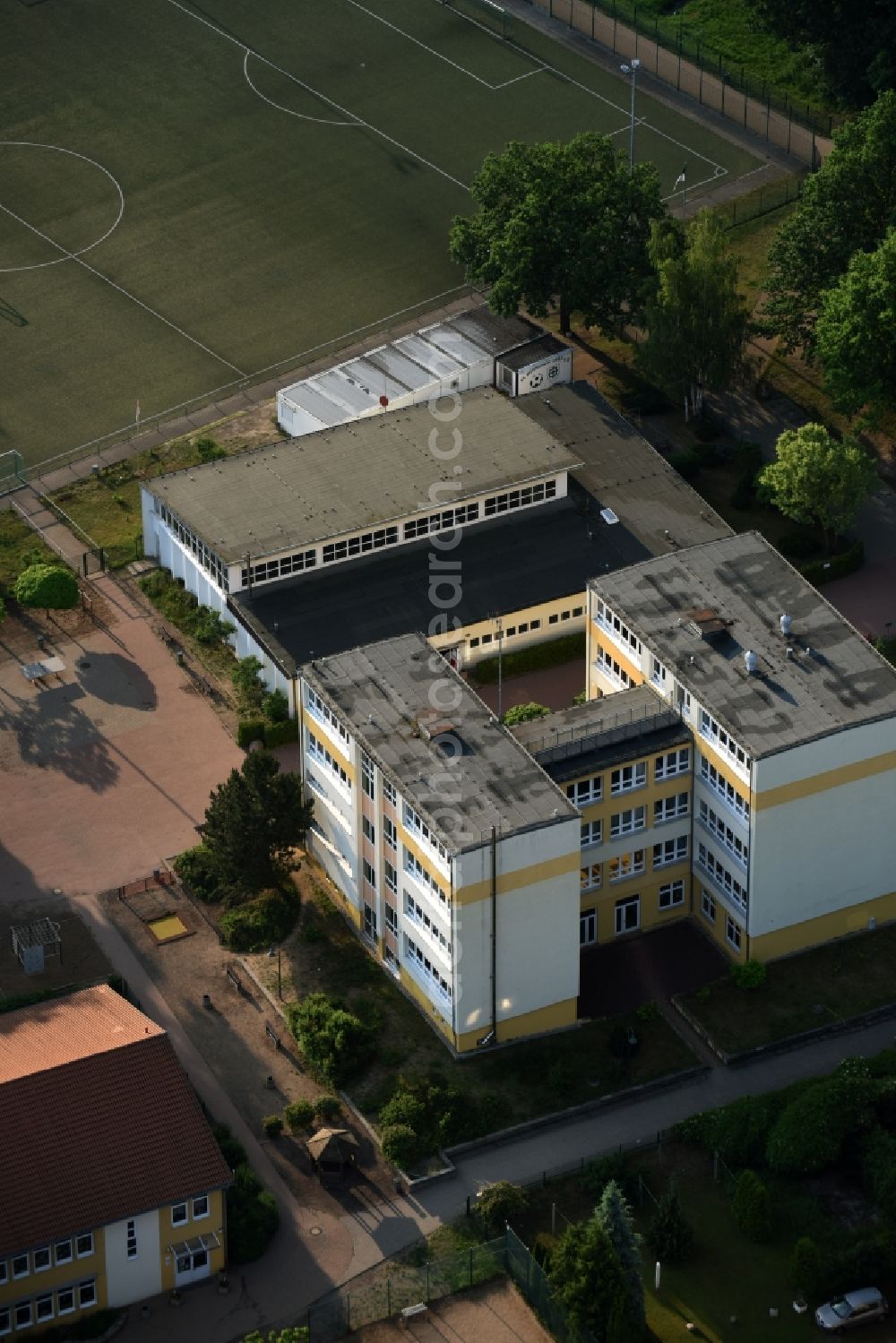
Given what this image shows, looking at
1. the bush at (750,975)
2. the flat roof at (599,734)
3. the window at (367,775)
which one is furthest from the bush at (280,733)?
the bush at (750,975)

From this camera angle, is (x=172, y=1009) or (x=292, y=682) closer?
(x=172, y=1009)

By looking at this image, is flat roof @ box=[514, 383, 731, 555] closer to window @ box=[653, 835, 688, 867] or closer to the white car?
window @ box=[653, 835, 688, 867]

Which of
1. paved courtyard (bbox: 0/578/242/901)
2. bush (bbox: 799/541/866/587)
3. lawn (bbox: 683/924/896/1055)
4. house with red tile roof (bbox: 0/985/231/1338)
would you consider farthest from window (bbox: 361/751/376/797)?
bush (bbox: 799/541/866/587)

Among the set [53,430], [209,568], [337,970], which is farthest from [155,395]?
[337,970]

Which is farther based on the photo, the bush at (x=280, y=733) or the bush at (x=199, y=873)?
the bush at (x=280, y=733)

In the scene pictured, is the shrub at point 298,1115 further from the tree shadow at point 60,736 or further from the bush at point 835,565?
the bush at point 835,565

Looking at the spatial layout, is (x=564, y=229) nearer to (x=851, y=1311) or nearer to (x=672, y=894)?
(x=672, y=894)

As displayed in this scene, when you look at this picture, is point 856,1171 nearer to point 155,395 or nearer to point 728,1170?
point 728,1170
